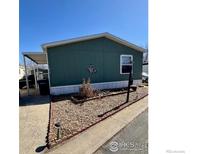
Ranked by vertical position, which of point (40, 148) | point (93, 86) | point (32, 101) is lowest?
point (40, 148)

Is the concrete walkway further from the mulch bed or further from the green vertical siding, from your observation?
the green vertical siding

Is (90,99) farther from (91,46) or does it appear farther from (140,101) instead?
(91,46)

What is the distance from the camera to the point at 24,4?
2.66m

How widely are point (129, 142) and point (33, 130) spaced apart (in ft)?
6.19

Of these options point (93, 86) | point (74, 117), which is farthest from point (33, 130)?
point (93, 86)

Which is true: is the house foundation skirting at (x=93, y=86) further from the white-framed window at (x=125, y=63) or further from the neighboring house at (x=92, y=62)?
the white-framed window at (x=125, y=63)

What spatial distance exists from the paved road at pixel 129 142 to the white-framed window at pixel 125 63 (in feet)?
15.9

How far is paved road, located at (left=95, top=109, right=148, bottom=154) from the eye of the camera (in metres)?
2.30

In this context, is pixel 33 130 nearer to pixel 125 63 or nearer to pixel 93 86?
pixel 93 86

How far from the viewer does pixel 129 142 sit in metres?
2.50

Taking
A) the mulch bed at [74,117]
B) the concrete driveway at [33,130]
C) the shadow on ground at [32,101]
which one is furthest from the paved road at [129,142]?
the shadow on ground at [32,101]

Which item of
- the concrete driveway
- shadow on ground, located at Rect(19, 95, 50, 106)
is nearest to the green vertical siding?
shadow on ground, located at Rect(19, 95, 50, 106)

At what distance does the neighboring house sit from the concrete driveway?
2.16 metres
